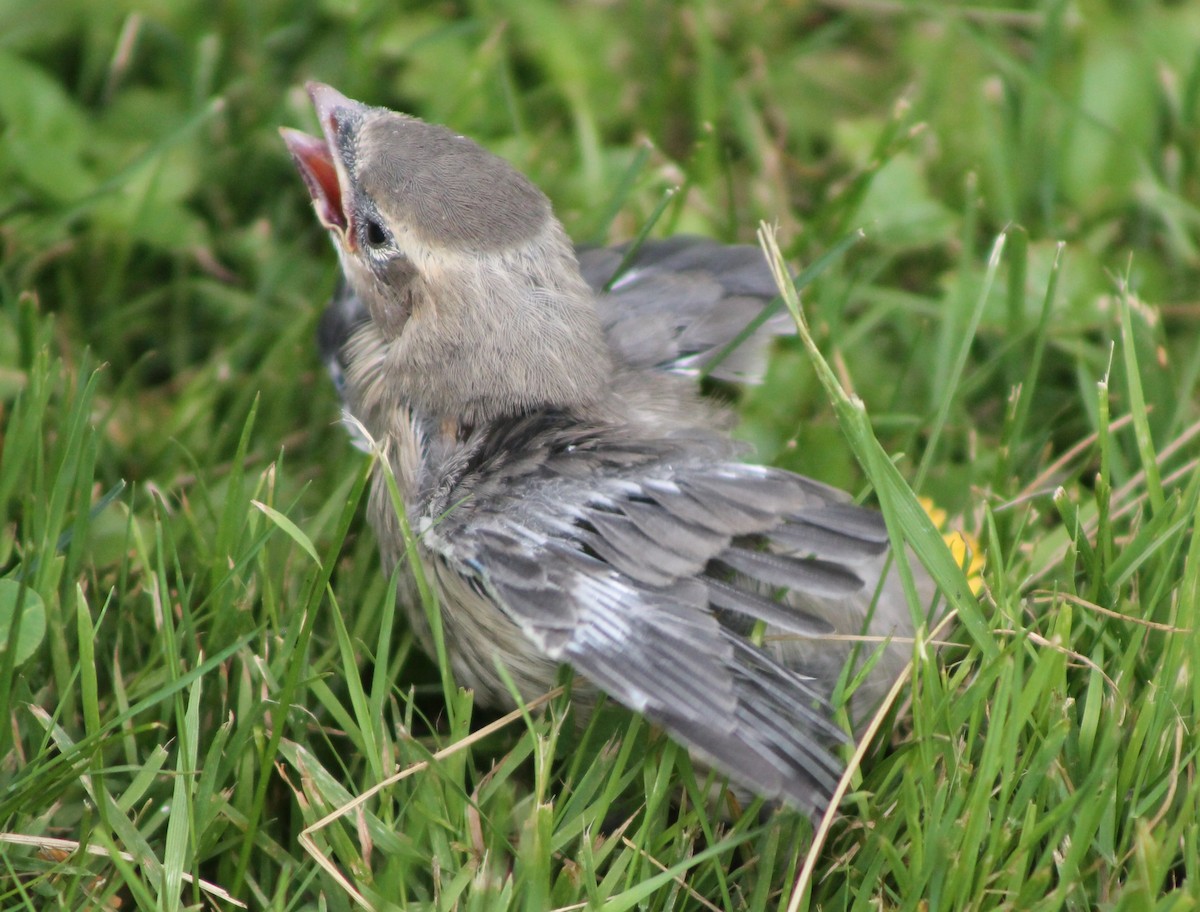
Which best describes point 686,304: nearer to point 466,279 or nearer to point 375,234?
point 466,279

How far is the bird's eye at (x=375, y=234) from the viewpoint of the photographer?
271 centimetres

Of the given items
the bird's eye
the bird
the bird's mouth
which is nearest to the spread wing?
the bird

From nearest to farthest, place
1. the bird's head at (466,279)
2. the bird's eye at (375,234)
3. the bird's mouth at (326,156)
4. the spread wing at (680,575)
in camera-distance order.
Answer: the spread wing at (680,575) < the bird's head at (466,279) < the bird's eye at (375,234) < the bird's mouth at (326,156)

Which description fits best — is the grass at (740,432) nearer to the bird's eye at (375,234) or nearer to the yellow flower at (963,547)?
the yellow flower at (963,547)

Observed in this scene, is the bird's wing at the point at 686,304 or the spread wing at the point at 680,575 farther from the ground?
the bird's wing at the point at 686,304

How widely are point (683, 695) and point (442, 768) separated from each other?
401 millimetres

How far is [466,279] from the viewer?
8.60 feet

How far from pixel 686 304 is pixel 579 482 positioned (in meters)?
0.68

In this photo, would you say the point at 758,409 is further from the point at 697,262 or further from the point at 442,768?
the point at 442,768

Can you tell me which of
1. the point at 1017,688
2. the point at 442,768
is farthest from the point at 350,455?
the point at 1017,688

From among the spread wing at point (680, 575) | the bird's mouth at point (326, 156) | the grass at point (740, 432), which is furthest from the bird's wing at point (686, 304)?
the bird's mouth at point (326, 156)

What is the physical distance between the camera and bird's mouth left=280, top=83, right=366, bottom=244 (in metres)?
2.83

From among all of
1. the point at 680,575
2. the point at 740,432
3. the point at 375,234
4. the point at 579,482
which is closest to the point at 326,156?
the point at 375,234

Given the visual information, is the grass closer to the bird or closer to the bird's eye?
the bird
